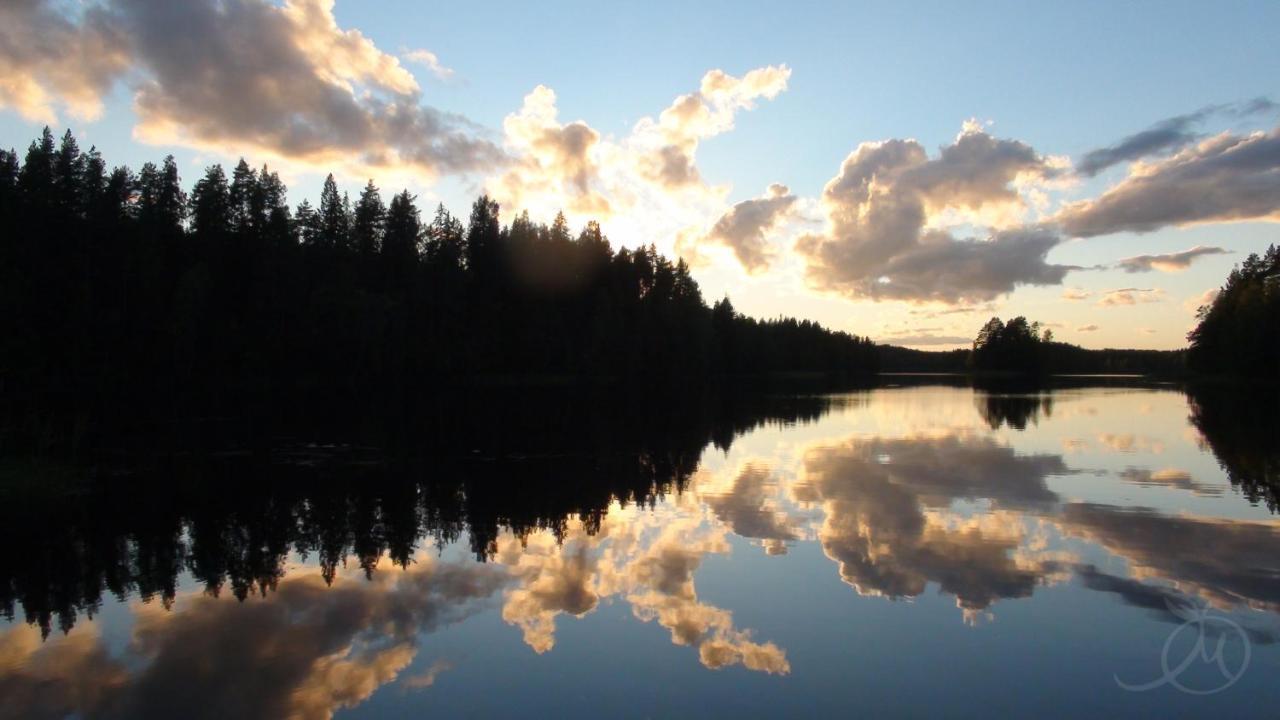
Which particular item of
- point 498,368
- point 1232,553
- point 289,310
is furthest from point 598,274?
point 1232,553

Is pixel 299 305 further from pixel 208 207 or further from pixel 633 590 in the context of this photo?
pixel 633 590

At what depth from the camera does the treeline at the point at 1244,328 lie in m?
90.1

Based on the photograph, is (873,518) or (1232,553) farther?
(873,518)

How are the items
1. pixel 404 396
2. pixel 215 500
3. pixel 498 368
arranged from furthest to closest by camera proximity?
pixel 498 368, pixel 404 396, pixel 215 500

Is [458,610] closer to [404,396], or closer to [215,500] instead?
[215,500]

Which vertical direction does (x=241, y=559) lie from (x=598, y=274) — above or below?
below

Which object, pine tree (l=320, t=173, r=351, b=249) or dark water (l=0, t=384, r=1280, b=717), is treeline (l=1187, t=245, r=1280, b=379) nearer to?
dark water (l=0, t=384, r=1280, b=717)

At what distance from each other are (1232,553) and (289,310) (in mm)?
77553

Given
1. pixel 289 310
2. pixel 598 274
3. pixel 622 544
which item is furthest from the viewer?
pixel 598 274

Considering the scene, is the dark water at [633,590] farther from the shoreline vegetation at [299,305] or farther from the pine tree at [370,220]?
the pine tree at [370,220]

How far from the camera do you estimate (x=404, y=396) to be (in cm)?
6134
